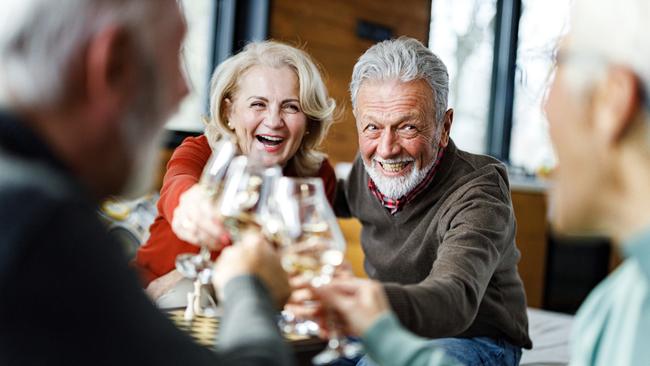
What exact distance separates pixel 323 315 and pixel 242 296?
0.86ft

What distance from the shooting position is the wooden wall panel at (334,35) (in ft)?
17.3

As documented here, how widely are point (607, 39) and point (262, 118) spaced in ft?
4.94

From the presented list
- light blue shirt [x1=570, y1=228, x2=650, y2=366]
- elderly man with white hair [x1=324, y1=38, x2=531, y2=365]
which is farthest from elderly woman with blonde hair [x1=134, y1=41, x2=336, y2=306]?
light blue shirt [x1=570, y1=228, x2=650, y2=366]

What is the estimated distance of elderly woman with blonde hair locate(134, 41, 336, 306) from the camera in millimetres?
2363

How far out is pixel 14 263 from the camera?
79 cm

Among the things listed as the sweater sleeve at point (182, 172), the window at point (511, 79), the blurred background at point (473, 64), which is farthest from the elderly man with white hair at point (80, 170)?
the window at point (511, 79)

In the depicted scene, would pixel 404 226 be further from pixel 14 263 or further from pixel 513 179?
pixel 513 179

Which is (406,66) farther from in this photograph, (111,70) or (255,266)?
(111,70)

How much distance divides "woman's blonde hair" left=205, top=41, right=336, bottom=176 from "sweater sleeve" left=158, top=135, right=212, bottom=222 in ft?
0.24

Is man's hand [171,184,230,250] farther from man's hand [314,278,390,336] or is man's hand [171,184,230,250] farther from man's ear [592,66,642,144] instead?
man's ear [592,66,642,144]

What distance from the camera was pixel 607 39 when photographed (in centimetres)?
105

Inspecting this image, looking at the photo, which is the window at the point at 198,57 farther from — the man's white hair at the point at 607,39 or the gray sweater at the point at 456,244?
the man's white hair at the point at 607,39

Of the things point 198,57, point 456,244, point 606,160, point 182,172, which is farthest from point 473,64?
point 606,160

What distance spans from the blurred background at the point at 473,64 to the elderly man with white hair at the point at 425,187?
87.7 inches
